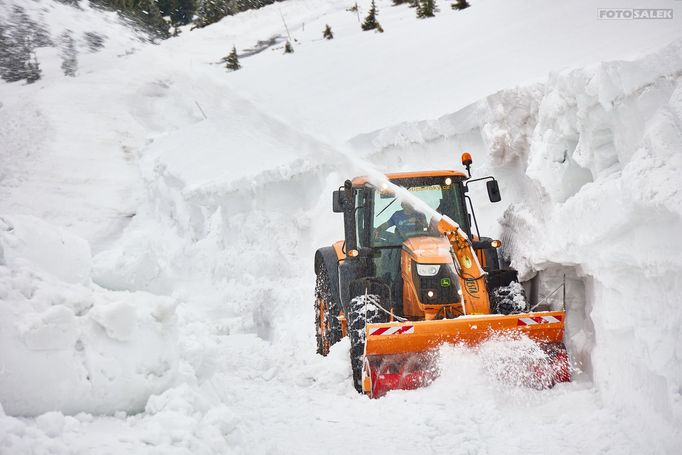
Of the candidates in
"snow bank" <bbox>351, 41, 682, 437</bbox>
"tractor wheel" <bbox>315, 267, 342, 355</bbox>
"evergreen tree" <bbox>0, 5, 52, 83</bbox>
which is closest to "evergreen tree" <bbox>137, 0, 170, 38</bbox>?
"evergreen tree" <bbox>0, 5, 52, 83</bbox>

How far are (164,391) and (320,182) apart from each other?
839cm

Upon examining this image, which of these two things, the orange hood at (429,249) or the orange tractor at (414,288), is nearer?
the orange tractor at (414,288)

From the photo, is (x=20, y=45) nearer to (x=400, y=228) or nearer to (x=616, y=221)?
(x=400, y=228)

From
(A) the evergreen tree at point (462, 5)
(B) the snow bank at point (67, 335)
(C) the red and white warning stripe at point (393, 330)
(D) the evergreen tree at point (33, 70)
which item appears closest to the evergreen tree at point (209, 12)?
(D) the evergreen tree at point (33, 70)

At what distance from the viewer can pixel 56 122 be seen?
14367 millimetres

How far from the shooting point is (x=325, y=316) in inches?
254

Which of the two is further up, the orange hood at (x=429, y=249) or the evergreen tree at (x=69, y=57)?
the evergreen tree at (x=69, y=57)

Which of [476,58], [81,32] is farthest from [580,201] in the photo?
[81,32]

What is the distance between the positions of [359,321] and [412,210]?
1.37 metres

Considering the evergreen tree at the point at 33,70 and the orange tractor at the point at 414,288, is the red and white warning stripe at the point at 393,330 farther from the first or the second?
the evergreen tree at the point at 33,70

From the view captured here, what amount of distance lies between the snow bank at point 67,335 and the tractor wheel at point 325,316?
2888 millimetres

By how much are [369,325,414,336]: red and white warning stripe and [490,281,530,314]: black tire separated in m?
1.16

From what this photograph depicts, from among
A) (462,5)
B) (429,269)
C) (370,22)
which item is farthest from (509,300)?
(370,22)

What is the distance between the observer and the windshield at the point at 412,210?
5.49 m
